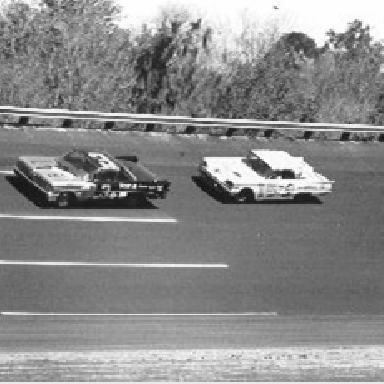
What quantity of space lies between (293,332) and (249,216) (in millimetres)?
5881

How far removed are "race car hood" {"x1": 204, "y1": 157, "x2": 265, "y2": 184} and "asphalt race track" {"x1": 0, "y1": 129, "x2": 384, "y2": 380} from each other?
650 millimetres

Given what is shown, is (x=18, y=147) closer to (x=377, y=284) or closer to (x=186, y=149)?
(x=186, y=149)

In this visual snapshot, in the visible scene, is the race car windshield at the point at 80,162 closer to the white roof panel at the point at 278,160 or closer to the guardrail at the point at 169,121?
the guardrail at the point at 169,121

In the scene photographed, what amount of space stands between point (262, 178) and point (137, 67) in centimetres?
2850

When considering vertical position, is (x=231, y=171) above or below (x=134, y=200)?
above

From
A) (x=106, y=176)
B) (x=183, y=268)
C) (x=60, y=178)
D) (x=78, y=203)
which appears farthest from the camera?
(x=78, y=203)

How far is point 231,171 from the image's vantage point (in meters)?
23.9

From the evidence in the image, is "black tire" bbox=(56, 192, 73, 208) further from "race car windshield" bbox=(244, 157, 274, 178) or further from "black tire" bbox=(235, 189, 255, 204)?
"race car windshield" bbox=(244, 157, 274, 178)

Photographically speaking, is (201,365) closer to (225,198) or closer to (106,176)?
(106,176)

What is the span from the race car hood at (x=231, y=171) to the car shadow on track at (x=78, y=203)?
6.25ft

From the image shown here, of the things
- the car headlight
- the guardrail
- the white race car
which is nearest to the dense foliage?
the guardrail

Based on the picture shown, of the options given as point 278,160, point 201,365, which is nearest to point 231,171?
point 278,160

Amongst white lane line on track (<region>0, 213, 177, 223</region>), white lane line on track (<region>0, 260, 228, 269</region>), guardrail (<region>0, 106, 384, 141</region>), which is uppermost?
guardrail (<region>0, 106, 384, 141</region>)

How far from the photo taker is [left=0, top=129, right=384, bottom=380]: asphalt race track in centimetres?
1705
